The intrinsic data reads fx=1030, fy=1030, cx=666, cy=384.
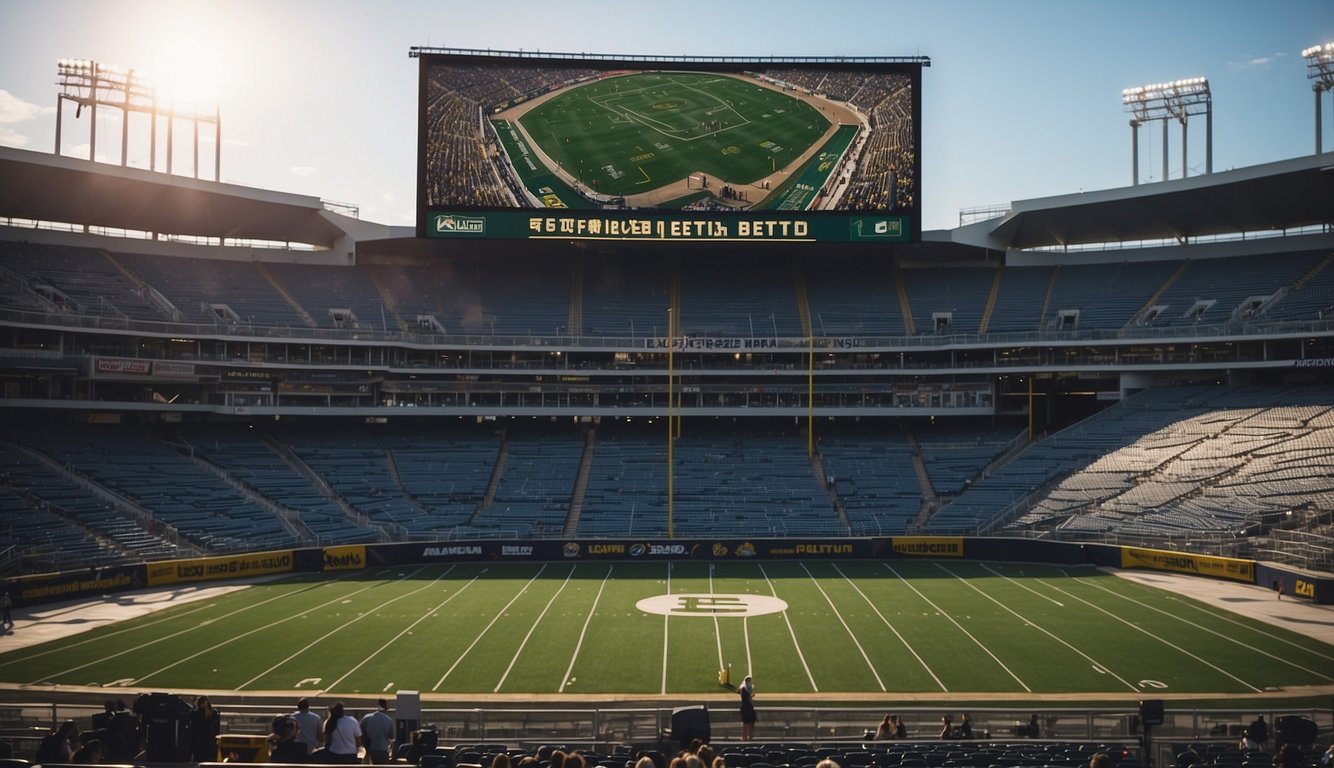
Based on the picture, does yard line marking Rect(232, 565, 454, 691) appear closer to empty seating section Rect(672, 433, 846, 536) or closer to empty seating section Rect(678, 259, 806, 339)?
empty seating section Rect(672, 433, 846, 536)

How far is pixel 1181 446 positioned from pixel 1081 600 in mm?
14327

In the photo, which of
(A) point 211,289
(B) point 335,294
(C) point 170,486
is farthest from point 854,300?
(C) point 170,486

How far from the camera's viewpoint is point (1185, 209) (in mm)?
51812

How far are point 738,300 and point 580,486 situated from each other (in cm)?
1515

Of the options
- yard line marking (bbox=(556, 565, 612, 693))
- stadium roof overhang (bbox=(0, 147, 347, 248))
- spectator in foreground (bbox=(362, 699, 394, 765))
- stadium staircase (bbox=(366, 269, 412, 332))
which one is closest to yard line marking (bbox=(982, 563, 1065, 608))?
yard line marking (bbox=(556, 565, 612, 693))

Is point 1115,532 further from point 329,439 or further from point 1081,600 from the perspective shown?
point 329,439

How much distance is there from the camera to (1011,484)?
44406 mm

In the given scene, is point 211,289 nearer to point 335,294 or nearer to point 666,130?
point 335,294

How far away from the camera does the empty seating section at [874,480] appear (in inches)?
1699

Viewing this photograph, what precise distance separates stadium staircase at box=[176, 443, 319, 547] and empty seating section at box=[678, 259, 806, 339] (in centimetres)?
2200

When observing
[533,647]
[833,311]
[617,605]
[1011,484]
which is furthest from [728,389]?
[533,647]

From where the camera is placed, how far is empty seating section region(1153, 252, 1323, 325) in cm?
4891

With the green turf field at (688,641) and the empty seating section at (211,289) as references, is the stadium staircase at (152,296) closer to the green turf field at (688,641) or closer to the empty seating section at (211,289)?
the empty seating section at (211,289)

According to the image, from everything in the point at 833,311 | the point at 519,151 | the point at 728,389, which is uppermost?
the point at 519,151
